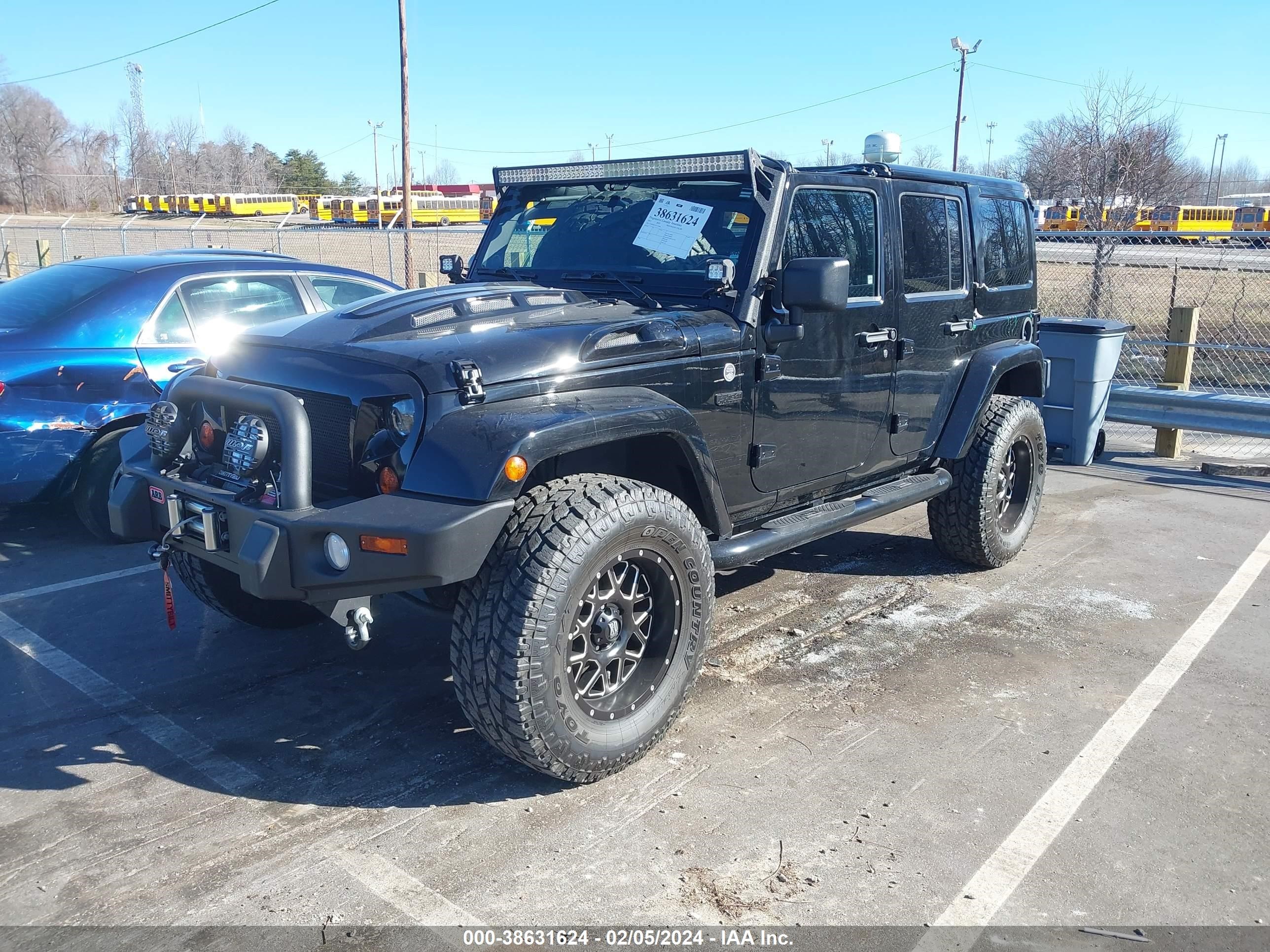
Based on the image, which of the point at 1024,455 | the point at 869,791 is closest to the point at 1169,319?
the point at 1024,455

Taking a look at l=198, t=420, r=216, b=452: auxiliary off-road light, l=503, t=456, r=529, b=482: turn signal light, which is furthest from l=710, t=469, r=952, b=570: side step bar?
l=198, t=420, r=216, b=452: auxiliary off-road light

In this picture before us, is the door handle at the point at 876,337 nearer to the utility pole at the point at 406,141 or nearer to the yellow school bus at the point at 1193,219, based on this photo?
the utility pole at the point at 406,141

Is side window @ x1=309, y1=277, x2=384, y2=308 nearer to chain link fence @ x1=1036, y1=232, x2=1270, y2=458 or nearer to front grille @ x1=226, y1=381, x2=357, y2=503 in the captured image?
front grille @ x1=226, y1=381, x2=357, y2=503

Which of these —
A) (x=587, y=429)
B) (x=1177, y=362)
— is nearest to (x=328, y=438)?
(x=587, y=429)

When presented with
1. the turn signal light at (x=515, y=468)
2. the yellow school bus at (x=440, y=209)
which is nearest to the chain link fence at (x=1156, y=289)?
the turn signal light at (x=515, y=468)

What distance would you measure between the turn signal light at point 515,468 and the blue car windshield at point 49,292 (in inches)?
164

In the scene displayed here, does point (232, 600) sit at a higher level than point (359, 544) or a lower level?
lower

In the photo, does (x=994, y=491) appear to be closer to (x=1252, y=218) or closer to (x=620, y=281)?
(x=620, y=281)

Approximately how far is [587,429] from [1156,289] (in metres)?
21.4

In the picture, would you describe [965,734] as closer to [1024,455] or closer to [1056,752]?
[1056,752]

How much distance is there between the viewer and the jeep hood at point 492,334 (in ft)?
11.2

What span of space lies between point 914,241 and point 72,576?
4762mm

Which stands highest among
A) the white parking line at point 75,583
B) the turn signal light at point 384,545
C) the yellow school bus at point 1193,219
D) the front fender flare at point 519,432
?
the yellow school bus at point 1193,219

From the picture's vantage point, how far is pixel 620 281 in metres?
4.38
